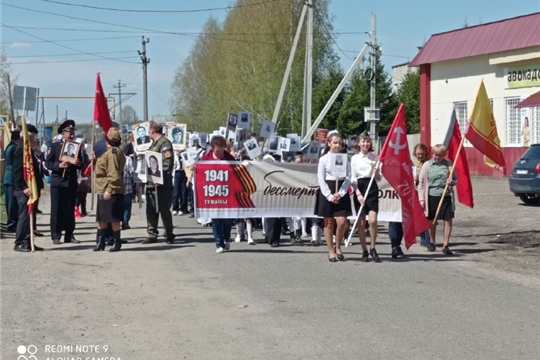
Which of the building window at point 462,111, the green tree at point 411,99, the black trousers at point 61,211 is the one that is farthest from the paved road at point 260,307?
the green tree at point 411,99

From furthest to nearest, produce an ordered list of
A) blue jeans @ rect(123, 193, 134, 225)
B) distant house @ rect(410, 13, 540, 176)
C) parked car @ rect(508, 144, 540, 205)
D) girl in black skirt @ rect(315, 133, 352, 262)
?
distant house @ rect(410, 13, 540, 176), parked car @ rect(508, 144, 540, 205), blue jeans @ rect(123, 193, 134, 225), girl in black skirt @ rect(315, 133, 352, 262)

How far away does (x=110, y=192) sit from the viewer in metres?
14.2

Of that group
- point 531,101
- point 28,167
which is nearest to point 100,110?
point 28,167

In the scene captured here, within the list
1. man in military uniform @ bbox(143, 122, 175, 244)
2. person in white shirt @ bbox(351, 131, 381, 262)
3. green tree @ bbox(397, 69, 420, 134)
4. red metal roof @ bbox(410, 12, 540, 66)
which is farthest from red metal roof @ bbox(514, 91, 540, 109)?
green tree @ bbox(397, 69, 420, 134)

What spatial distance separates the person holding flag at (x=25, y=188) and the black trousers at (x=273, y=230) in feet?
12.1

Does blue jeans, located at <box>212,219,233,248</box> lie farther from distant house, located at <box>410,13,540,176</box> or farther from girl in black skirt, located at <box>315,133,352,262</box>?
distant house, located at <box>410,13,540,176</box>

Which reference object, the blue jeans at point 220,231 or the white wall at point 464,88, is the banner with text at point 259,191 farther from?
the white wall at point 464,88

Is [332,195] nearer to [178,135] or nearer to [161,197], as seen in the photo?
[161,197]

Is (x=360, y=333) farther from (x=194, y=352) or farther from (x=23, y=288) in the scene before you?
(x=23, y=288)

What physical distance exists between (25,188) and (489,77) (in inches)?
1188

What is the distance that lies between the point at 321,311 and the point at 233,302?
1.07 metres

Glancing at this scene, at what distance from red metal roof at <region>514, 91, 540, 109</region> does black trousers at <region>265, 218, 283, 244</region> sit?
2160 cm

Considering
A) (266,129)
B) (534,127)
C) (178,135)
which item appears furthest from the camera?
(534,127)

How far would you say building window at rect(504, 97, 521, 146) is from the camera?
39.0 metres
